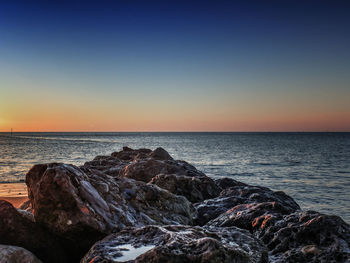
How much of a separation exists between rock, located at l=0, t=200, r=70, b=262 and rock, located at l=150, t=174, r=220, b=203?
12.2 ft

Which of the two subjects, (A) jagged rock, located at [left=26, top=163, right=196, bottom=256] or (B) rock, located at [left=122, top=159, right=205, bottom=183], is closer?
(A) jagged rock, located at [left=26, top=163, right=196, bottom=256]

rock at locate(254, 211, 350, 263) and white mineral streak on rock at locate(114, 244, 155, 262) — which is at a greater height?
white mineral streak on rock at locate(114, 244, 155, 262)

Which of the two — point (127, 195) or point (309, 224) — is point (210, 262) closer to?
point (309, 224)

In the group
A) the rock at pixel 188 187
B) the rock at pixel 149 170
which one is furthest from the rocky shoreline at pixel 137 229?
the rock at pixel 149 170

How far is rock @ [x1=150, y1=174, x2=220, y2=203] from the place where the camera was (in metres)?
7.81

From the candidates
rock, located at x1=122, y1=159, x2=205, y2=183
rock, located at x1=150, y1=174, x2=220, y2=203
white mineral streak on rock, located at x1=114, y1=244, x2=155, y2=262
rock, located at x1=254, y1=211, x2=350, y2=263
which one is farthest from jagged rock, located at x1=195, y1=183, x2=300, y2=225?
rock, located at x1=122, y1=159, x2=205, y2=183

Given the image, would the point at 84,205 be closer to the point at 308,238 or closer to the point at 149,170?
the point at 308,238

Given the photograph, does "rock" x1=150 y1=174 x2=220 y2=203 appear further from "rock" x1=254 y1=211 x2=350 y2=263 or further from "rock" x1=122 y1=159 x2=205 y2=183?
"rock" x1=254 y1=211 x2=350 y2=263

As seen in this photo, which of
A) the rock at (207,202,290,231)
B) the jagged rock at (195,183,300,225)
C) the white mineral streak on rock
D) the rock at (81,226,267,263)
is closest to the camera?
the rock at (81,226,267,263)

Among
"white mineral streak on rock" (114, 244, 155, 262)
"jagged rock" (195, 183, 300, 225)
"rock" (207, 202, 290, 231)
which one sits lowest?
"jagged rock" (195, 183, 300, 225)

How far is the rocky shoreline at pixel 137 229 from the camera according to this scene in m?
3.03

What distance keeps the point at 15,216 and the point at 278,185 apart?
15.0 metres

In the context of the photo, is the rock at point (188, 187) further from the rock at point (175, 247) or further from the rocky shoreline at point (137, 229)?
the rock at point (175, 247)

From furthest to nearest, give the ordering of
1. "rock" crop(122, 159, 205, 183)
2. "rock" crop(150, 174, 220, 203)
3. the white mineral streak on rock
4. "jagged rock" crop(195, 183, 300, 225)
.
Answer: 1. "rock" crop(122, 159, 205, 183)
2. "rock" crop(150, 174, 220, 203)
3. "jagged rock" crop(195, 183, 300, 225)
4. the white mineral streak on rock
